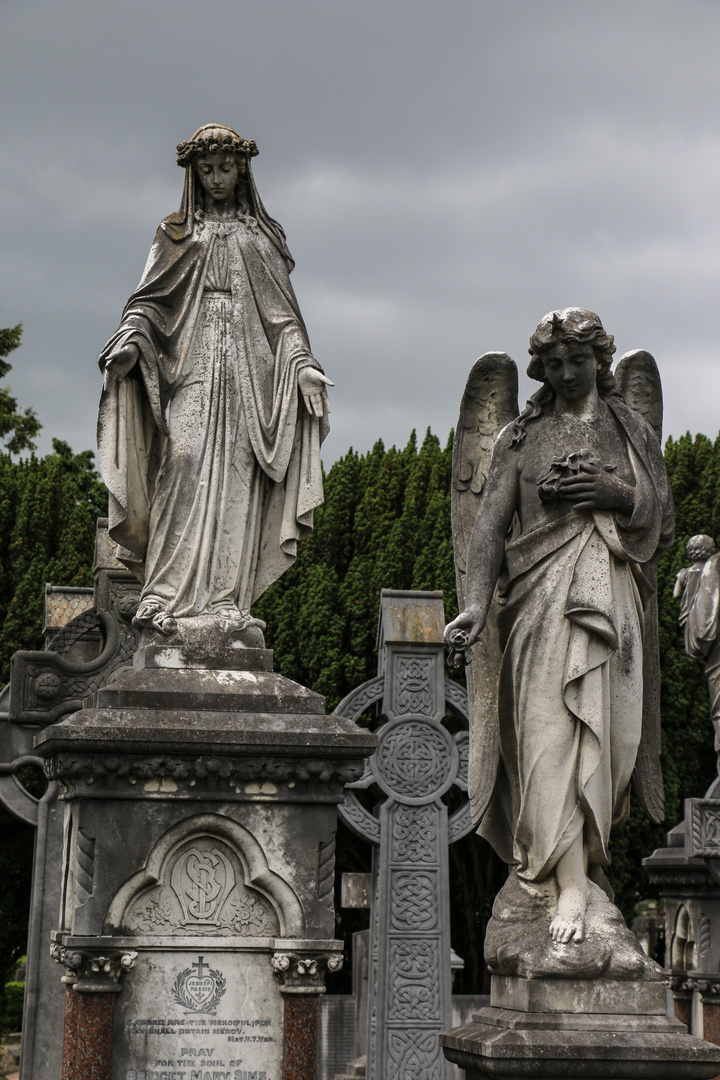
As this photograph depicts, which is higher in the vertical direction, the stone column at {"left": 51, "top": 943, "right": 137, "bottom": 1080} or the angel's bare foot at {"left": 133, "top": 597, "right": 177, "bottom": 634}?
the angel's bare foot at {"left": 133, "top": 597, "right": 177, "bottom": 634}

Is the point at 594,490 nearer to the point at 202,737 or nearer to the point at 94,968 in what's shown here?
the point at 202,737

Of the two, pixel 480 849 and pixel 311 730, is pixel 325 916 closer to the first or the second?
pixel 311 730

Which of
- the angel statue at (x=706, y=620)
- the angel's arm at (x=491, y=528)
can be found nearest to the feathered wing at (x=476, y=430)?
the angel's arm at (x=491, y=528)

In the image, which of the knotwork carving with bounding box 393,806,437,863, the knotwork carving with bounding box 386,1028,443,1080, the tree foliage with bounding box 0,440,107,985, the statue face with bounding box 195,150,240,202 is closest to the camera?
the statue face with bounding box 195,150,240,202

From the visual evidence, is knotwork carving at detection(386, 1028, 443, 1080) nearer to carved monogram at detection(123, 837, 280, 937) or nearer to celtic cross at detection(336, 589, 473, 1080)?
celtic cross at detection(336, 589, 473, 1080)

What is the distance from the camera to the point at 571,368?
5000 millimetres

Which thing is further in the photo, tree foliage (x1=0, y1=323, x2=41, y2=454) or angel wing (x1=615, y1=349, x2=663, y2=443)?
tree foliage (x1=0, y1=323, x2=41, y2=454)

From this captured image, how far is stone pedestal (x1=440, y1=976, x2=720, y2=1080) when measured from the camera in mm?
4273

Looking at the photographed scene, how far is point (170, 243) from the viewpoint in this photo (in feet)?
22.7

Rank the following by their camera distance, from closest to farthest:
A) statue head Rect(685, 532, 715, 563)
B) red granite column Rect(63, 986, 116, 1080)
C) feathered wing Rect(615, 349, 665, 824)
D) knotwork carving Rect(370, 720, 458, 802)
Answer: feathered wing Rect(615, 349, 665, 824) → red granite column Rect(63, 986, 116, 1080) → knotwork carving Rect(370, 720, 458, 802) → statue head Rect(685, 532, 715, 563)

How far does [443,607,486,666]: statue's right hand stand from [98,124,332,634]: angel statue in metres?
1.87

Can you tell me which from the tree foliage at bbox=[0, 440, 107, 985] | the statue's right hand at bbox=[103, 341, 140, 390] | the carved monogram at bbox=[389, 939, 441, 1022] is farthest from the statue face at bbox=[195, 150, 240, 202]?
the tree foliage at bbox=[0, 440, 107, 985]

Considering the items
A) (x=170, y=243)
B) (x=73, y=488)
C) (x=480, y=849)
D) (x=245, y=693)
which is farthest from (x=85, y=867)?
(x=73, y=488)

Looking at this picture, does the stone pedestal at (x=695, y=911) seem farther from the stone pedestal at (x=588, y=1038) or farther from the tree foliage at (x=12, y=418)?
the tree foliage at (x=12, y=418)
